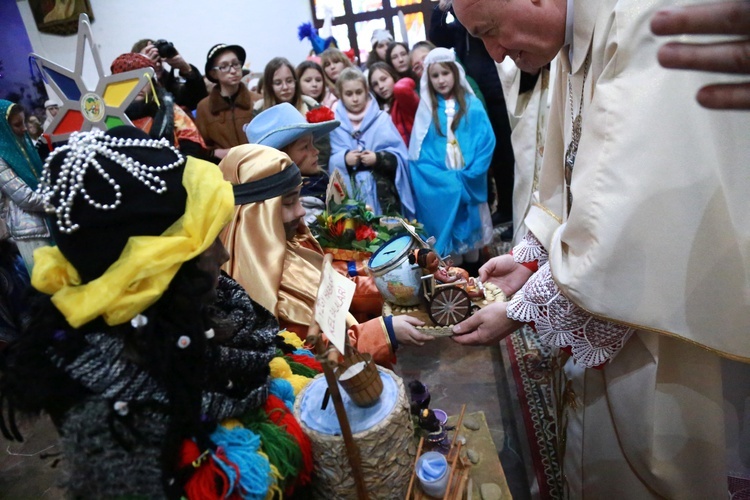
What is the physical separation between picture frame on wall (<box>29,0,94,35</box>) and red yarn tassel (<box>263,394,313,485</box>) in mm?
9035

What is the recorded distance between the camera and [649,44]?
1021 mm

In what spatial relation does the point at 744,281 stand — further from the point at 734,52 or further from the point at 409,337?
the point at 409,337

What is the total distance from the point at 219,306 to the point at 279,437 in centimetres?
38

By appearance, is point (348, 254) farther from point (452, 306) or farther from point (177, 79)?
point (177, 79)

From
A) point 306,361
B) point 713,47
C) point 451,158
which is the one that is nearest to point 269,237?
point 306,361

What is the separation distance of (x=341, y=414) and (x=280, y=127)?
79.9 inches

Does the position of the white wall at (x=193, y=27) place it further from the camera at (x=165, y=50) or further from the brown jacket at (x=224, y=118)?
the brown jacket at (x=224, y=118)

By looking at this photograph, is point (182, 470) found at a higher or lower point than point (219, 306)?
lower

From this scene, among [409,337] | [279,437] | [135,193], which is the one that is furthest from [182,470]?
[409,337]

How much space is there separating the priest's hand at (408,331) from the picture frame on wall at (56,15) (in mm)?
8680

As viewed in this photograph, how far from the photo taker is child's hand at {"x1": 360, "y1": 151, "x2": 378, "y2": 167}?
3953 mm

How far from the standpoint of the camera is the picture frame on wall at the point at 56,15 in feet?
25.2

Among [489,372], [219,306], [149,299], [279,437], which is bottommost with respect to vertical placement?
[489,372]

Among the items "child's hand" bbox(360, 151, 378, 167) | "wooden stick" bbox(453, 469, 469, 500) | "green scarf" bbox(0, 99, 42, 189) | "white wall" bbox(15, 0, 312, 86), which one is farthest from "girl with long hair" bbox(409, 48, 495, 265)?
"white wall" bbox(15, 0, 312, 86)
